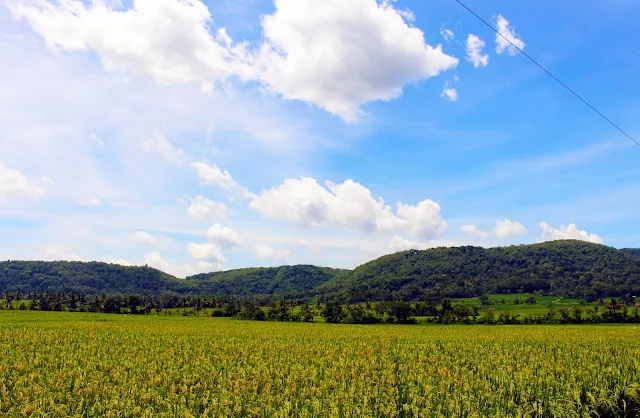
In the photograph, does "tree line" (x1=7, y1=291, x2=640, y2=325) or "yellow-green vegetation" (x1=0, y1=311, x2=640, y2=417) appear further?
"tree line" (x1=7, y1=291, x2=640, y2=325)

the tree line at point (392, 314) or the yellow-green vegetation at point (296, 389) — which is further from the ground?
the yellow-green vegetation at point (296, 389)

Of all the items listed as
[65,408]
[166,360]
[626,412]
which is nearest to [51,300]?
[166,360]

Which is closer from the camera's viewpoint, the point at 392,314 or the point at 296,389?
the point at 296,389

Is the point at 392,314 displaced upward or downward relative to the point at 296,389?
downward

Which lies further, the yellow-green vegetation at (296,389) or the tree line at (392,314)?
the tree line at (392,314)

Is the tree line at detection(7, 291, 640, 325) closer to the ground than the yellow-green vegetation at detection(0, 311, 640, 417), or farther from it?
closer to the ground

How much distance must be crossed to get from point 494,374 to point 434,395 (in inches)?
314

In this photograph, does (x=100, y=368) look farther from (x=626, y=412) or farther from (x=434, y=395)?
(x=626, y=412)

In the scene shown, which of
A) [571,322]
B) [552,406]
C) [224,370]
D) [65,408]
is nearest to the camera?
[65,408]

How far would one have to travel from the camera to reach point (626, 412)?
742 inches

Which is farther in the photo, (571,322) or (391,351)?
(571,322)

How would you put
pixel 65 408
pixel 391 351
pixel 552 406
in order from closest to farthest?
pixel 65 408 < pixel 552 406 < pixel 391 351

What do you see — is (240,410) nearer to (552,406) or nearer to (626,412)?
(552,406)

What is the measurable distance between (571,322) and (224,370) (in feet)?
425
